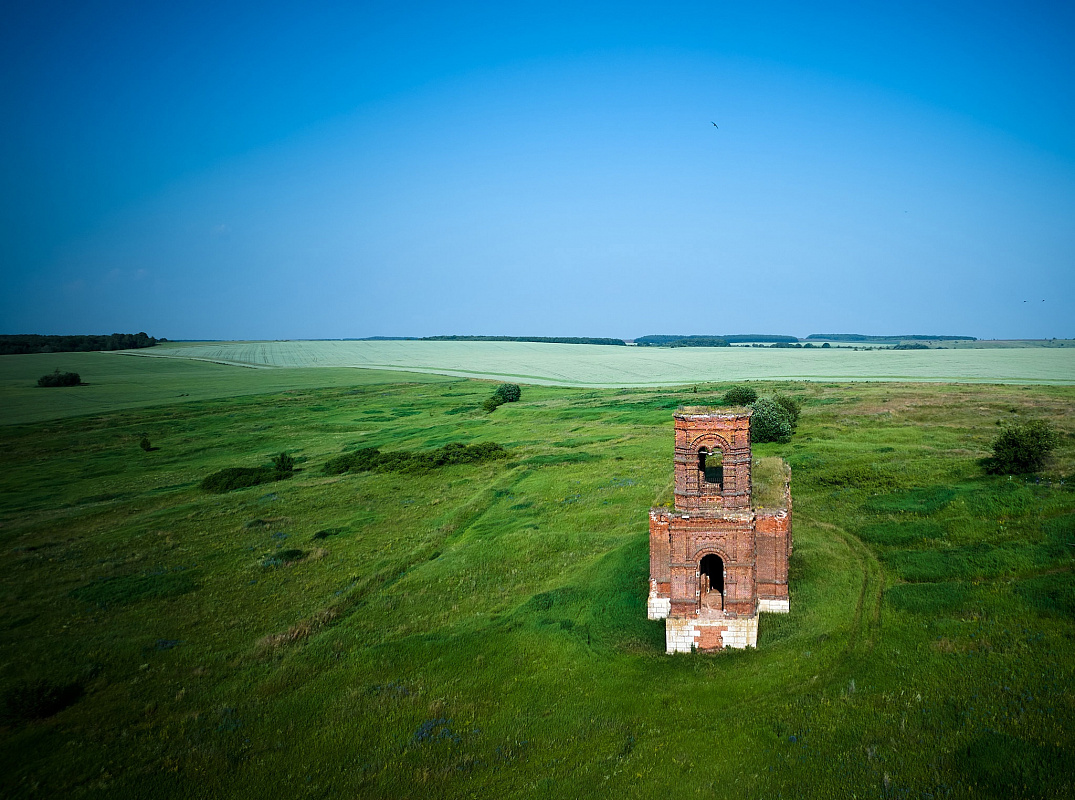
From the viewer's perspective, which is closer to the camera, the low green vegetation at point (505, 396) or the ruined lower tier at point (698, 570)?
the ruined lower tier at point (698, 570)

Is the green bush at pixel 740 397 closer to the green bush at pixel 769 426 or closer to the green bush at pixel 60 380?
the green bush at pixel 769 426

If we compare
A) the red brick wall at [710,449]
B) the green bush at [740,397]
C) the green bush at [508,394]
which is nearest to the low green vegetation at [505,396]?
the green bush at [508,394]

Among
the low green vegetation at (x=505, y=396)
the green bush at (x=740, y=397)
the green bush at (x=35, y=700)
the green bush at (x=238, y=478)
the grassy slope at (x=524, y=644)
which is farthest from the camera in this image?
the low green vegetation at (x=505, y=396)

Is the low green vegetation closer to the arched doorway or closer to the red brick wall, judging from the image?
the arched doorway

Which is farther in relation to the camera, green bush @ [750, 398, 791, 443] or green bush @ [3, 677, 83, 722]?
green bush @ [750, 398, 791, 443]

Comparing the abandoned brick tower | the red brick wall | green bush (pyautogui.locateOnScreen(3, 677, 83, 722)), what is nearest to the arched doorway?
the abandoned brick tower

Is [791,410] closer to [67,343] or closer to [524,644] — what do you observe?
[524,644]
